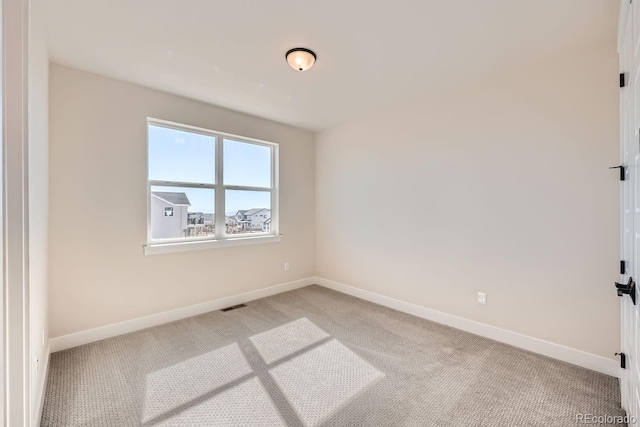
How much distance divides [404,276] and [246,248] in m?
2.09

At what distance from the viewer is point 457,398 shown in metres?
1.81

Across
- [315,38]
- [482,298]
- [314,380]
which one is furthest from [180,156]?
[482,298]

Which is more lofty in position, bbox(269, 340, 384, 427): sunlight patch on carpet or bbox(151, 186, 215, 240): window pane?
bbox(151, 186, 215, 240): window pane

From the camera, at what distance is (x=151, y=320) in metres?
2.88

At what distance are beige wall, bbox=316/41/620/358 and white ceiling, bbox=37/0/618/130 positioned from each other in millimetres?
331

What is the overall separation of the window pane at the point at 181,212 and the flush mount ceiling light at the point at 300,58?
1.88 m

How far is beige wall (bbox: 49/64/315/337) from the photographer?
2404mm

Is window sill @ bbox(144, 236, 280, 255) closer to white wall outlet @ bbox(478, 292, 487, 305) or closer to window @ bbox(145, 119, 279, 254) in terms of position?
window @ bbox(145, 119, 279, 254)

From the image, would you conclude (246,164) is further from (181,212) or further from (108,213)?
(108,213)

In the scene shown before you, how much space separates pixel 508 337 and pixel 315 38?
310 centimetres

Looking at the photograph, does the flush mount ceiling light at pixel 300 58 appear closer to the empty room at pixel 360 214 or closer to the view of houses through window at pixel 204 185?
the empty room at pixel 360 214

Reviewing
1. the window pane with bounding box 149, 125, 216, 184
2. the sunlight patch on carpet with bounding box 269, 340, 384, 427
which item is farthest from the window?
the sunlight patch on carpet with bounding box 269, 340, 384, 427

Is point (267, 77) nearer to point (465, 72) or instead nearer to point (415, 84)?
point (415, 84)

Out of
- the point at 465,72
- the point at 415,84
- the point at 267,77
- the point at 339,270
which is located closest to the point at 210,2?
the point at 267,77
